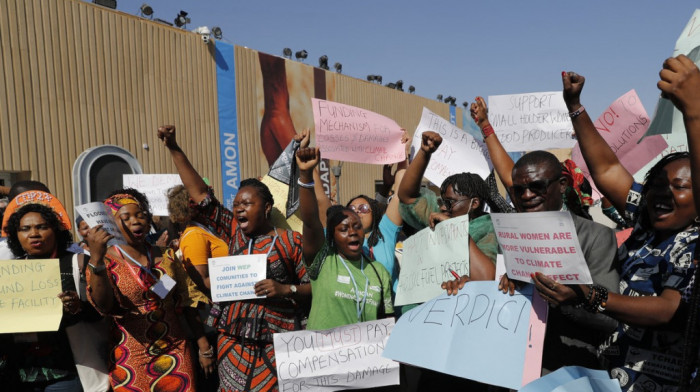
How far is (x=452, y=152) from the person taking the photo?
415cm

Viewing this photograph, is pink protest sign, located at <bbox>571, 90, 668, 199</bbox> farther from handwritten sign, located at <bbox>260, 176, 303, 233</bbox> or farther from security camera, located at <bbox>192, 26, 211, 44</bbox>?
security camera, located at <bbox>192, 26, 211, 44</bbox>

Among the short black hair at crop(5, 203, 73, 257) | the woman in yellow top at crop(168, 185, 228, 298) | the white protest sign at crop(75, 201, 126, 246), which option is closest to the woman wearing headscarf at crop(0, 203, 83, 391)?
the short black hair at crop(5, 203, 73, 257)

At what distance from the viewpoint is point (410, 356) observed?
7.98 feet

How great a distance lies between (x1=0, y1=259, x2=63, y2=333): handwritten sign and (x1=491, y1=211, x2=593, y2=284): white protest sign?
2.35 m

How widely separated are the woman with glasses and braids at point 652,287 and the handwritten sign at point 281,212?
2134 millimetres

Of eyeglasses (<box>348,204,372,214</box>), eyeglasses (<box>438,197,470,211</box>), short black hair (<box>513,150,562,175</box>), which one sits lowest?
eyeglasses (<box>438,197,470,211</box>)

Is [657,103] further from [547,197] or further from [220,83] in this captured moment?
[220,83]

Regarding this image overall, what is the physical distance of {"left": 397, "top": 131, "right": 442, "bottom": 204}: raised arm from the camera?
9.97 feet

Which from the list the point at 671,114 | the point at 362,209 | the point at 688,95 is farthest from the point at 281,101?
the point at 688,95

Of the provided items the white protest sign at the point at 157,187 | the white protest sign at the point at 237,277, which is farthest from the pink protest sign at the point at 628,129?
the white protest sign at the point at 157,187

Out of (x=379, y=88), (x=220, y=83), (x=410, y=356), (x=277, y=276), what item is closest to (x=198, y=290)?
(x=277, y=276)

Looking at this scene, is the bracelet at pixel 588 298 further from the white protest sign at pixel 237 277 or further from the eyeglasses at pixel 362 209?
the eyeglasses at pixel 362 209

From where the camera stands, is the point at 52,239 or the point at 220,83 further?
the point at 220,83

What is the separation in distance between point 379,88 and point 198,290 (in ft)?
62.4
